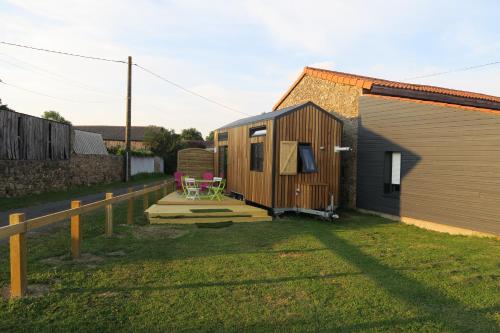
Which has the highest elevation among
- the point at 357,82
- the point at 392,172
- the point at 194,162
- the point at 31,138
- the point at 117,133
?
the point at 117,133

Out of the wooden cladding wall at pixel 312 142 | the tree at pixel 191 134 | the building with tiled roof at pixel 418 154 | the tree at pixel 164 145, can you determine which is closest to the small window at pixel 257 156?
the wooden cladding wall at pixel 312 142

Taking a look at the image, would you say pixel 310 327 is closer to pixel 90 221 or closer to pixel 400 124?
pixel 90 221

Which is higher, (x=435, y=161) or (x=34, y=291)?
(x=435, y=161)

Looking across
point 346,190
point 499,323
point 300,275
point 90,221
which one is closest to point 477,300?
point 499,323

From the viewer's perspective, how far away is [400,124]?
11.2 m

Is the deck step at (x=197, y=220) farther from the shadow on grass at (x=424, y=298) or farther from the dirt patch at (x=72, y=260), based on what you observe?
the shadow on grass at (x=424, y=298)

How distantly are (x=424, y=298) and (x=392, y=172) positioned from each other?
7.68 meters

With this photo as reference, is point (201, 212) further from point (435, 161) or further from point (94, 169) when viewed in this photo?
point (94, 169)

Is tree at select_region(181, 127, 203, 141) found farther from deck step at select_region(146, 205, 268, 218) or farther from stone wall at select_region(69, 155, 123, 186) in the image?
deck step at select_region(146, 205, 268, 218)

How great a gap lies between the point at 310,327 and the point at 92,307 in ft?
7.52

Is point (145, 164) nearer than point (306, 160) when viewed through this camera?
No

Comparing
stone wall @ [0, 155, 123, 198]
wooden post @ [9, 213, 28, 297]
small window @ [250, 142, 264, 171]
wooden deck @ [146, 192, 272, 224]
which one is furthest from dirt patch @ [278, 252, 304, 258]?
stone wall @ [0, 155, 123, 198]

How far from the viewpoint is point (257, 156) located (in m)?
12.3

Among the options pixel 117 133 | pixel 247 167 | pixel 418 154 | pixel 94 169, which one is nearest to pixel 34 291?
pixel 247 167
